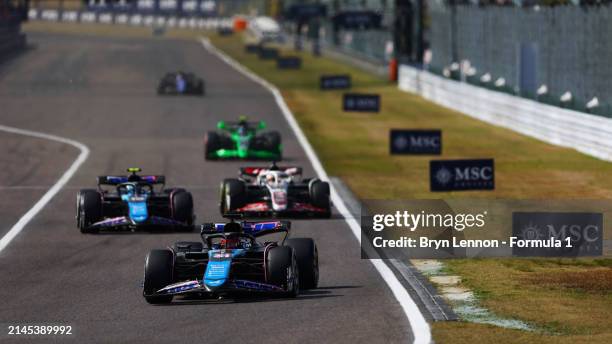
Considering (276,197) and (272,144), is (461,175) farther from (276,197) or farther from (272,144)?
(272,144)

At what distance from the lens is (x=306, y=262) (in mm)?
17078

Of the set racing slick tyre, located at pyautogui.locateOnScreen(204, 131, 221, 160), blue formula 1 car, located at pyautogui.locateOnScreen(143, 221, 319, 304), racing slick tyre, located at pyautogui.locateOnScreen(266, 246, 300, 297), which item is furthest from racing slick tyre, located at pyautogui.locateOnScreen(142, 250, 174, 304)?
racing slick tyre, located at pyautogui.locateOnScreen(204, 131, 221, 160)

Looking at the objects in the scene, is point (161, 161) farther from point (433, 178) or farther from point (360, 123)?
point (360, 123)

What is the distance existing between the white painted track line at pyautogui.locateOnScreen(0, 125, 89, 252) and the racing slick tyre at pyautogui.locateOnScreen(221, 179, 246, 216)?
10.7 ft

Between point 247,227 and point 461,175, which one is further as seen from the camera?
point 461,175

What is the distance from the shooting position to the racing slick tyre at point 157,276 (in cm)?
1616

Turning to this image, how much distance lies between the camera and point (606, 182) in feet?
105

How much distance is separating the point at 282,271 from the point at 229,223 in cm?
98

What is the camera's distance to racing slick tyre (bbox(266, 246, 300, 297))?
650 inches

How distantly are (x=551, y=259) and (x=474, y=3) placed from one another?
46.8 meters

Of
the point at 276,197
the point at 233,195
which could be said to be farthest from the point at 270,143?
the point at 276,197

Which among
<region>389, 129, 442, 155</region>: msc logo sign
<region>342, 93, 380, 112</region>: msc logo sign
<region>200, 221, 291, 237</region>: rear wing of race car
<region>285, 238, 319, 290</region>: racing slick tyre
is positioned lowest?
<region>342, 93, 380, 112</region>: msc logo sign

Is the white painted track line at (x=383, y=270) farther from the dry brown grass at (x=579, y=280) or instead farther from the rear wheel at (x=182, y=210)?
the rear wheel at (x=182, y=210)

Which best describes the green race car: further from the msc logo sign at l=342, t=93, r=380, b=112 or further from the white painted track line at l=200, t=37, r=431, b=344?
the msc logo sign at l=342, t=93, r=380, b=112
